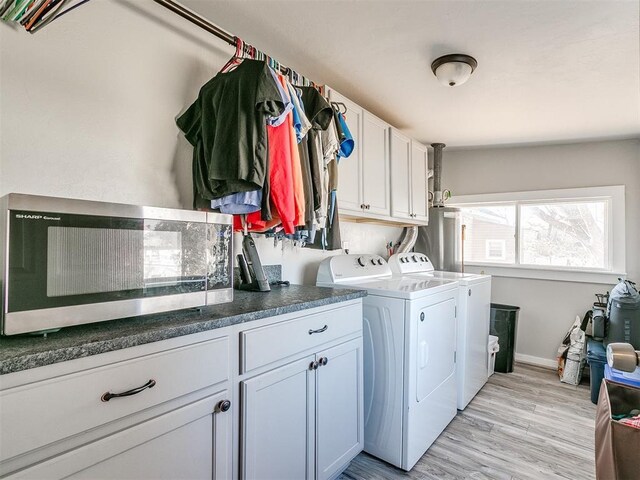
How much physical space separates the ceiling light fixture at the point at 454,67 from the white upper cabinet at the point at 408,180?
2.58ft

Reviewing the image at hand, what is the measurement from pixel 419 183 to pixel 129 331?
287 cm

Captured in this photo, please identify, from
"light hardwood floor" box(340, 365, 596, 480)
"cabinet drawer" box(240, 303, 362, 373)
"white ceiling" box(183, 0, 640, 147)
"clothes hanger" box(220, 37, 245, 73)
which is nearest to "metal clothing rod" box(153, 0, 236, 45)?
"clothes hanger" box(220, 37, 245, 73)

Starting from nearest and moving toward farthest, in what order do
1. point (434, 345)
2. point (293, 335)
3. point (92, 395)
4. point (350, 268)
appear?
point (92, 395) → point (293, 335) → point (434, 345) → point (350, 268)

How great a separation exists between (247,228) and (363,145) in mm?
1254

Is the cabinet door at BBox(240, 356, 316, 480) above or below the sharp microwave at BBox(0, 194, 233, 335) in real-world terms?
below

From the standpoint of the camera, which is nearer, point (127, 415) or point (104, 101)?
point (127, 415)

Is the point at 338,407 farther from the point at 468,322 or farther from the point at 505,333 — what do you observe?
the point at 505,333

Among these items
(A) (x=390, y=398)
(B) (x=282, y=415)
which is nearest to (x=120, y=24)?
(B) (x=282, y=415)

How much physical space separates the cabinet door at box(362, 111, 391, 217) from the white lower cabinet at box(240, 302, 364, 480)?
1.03m

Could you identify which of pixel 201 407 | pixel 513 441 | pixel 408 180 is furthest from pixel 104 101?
pixel 513 441

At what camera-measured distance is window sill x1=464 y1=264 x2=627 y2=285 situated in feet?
10.9

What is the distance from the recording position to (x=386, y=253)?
3406mm

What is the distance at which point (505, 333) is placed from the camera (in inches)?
137

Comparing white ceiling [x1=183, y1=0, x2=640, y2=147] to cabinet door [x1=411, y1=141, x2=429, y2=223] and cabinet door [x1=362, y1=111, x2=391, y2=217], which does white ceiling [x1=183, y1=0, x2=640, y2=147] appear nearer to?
cabinet door [x1=362, y1=111, x2=391, y2=217]
